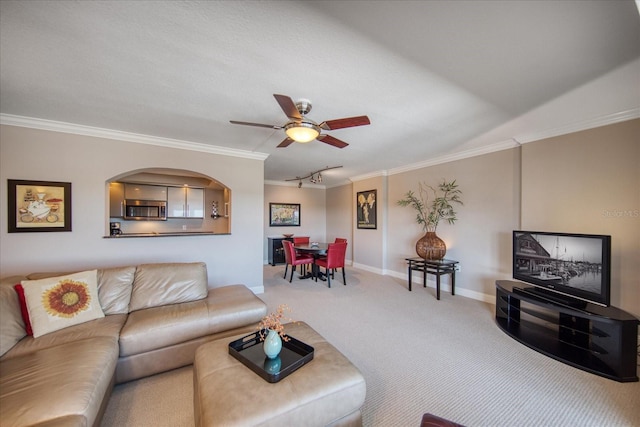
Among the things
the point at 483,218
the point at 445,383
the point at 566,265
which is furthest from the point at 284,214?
the point at 566,265

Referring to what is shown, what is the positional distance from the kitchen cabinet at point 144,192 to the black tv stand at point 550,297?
689 cm

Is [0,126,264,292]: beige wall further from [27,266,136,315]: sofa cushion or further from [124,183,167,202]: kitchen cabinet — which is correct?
[124,183,167,202]: kitchen cabinet

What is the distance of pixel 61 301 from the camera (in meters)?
1.94

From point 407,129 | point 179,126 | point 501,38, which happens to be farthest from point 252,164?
point 501,38

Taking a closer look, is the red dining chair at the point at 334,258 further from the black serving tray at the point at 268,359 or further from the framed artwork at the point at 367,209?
the black serving tray at the point at 268,359

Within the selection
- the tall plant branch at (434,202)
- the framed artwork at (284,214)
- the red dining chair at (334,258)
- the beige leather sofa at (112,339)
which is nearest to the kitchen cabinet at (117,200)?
the framed artwork at (284,214)

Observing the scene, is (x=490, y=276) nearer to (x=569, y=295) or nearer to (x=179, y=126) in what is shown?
(x=569, y=295)

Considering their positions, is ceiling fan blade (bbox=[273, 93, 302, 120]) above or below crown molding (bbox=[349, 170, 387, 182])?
below

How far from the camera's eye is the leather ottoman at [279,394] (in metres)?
1.13

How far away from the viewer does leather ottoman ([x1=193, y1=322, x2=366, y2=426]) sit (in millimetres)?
1128

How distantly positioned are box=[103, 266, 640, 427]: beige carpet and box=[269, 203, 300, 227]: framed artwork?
4.46 meters

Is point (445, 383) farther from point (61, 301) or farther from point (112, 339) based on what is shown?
point (61, 301)

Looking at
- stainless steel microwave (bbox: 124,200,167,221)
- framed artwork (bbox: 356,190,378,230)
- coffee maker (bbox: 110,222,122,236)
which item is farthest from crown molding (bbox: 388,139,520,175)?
coffee maker (bbox: 110,222,122,236)

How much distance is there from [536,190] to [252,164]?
427cm
